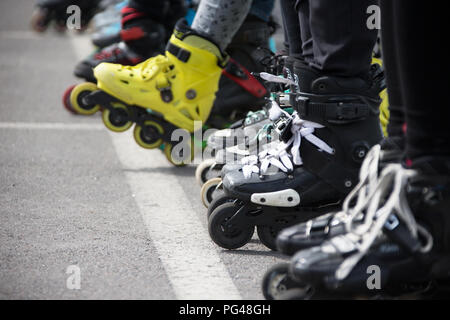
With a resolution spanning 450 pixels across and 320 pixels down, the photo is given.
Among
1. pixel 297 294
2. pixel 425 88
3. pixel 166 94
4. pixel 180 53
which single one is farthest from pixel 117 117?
pixel 425 88

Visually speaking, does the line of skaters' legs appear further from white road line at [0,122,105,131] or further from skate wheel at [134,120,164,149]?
white road line at [0,122,105,131]

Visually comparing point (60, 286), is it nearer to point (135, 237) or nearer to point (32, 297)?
point (32, 297)

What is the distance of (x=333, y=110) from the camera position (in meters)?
2.44

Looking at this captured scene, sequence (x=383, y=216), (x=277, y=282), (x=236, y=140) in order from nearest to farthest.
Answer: (x=383, y=216) → (x=277, y=282) → (x=236, y=140)

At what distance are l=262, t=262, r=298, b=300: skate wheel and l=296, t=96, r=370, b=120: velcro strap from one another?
1.99 ft

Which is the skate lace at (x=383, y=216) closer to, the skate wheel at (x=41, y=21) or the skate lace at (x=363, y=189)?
the skate lace at (x=363, y=189)

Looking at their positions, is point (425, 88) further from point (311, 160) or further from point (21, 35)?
point (21, 35)

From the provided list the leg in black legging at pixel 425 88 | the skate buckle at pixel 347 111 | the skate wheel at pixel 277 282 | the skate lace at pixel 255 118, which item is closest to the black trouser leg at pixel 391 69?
the leg in black legging at pixel 425 88

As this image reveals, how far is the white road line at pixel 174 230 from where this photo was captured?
7.54ft

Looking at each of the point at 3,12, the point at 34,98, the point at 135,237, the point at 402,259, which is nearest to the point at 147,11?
the point at 34,98

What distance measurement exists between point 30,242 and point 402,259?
130 cm

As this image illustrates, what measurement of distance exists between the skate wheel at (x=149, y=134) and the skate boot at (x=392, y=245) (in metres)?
1.81

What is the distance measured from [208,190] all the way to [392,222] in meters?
1.11
